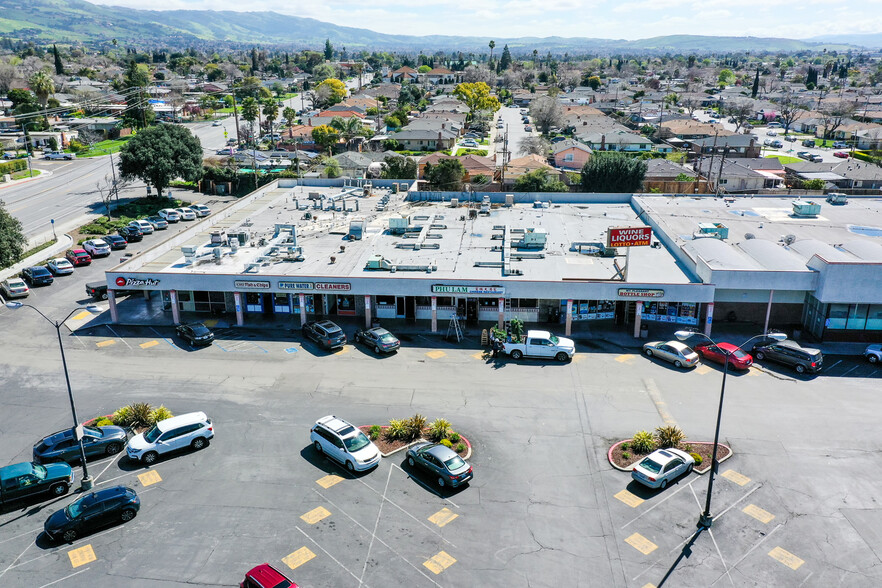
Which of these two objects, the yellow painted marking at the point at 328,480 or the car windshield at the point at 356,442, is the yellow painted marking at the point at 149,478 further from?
the car windshield at the point at 356,442

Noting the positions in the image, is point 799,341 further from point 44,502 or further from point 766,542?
point 44,502

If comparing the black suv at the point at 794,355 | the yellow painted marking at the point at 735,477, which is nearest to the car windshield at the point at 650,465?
the yellow painted marking at the point at 735,477

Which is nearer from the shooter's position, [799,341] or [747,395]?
[747,395]

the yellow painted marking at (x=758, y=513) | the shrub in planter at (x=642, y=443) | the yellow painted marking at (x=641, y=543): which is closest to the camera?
the yellow painted marking at (x=641, y=543)

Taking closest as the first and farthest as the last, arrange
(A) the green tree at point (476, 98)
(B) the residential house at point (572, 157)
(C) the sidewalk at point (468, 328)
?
(C) the sidewalk at point (468, 328), (B) the residential house at point (572, 157), (A) the green tree at point (476, 98)

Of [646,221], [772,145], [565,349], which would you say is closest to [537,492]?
[565,349]

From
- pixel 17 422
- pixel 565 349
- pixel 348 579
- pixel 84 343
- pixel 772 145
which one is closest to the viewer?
pixel 348 579
